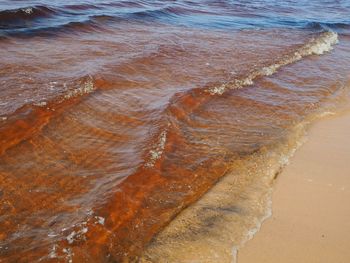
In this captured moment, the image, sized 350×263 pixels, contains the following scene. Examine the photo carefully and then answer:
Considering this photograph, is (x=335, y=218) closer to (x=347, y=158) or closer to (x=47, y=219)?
(x=347, y=158)

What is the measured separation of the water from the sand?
0.43 ft

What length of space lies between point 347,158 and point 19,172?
338cm

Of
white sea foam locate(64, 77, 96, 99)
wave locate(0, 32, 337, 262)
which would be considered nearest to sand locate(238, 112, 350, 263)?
wave locate(0, 32, 337, 262)

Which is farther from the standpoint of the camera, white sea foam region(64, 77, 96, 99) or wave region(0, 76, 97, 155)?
white sea foam region(64, 77, 96, 99)

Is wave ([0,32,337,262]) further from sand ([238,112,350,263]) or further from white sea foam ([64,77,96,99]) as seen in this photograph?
sand ([238,112,350,263])

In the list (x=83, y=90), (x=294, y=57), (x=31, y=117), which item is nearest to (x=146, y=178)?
(x=31, y=117)

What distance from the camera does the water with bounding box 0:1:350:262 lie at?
3035 millimetres

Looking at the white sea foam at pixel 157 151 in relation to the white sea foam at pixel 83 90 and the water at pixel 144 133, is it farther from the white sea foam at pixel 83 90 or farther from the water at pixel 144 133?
the white sea foam at pixel 83 90

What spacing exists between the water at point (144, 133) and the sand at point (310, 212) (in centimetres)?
13

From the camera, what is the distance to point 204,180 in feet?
12.4

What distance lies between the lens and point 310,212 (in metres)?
3.40

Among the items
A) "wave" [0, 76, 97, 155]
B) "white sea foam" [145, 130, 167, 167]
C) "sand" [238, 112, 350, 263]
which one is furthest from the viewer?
"wave" [0, 76, 97, 155]

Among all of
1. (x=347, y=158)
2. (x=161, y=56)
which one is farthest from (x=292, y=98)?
(x=161, y=56)

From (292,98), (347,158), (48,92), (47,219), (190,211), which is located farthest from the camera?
(292,98)
